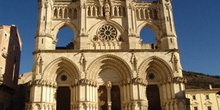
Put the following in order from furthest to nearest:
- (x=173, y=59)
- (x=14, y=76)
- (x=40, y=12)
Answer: (x=14, y=76) < (x=40, y=12) < (x=173, y=59)

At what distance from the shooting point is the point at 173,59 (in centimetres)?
1991

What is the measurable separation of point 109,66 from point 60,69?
4536 mm

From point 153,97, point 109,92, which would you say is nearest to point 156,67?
point 153,97

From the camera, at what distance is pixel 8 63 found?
908 inches

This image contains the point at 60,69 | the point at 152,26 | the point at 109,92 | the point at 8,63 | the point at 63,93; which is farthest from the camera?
the point at 8,63

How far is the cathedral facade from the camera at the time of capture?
18641mm

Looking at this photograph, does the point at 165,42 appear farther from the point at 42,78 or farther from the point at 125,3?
the point at 42,78

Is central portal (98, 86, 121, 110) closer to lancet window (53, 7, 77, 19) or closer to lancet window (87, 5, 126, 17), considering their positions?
lancet window (87, 5, 126, 17)

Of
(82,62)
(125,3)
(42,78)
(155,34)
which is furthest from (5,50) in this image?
(155,34)

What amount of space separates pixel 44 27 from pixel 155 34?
11.2 metres

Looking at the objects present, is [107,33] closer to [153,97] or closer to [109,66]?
[109,66]

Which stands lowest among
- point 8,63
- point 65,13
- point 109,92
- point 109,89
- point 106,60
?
point 109,92

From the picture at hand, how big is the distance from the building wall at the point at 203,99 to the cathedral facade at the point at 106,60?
13657 mm

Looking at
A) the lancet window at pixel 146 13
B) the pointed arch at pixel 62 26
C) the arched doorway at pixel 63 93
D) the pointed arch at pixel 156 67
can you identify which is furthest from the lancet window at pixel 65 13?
the pointed arch at pixel 156 67
